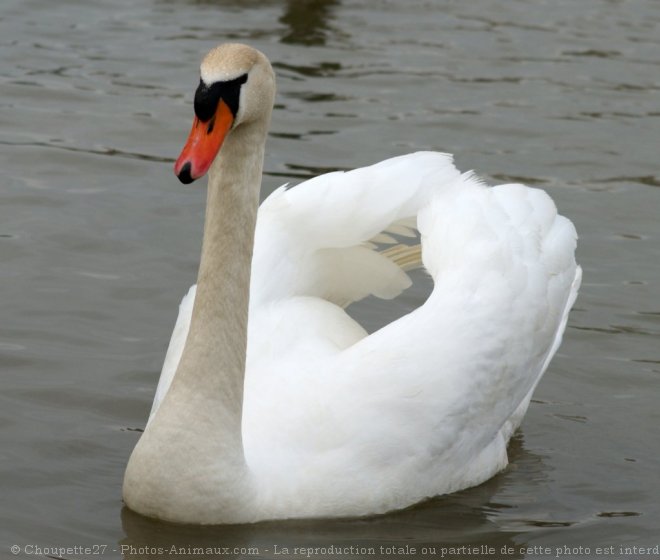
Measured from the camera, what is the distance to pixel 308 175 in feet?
33.1

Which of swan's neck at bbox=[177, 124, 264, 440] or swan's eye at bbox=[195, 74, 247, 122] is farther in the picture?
swan's neck at bbox=[177, 124, 264, 440]

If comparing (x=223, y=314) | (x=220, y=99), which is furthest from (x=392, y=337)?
(x=220, y=99)

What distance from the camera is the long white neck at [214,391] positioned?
541 cm

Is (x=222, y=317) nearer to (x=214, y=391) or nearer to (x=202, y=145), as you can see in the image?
(x=214, y=391)

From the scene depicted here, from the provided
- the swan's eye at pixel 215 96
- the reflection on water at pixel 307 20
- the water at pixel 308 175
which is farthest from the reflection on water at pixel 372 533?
the reflection on water at pixel 307 20

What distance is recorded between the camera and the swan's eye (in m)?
4.95

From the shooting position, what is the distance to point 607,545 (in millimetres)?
5750

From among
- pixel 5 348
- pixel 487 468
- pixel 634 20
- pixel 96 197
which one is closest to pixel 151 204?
pixel 96 197

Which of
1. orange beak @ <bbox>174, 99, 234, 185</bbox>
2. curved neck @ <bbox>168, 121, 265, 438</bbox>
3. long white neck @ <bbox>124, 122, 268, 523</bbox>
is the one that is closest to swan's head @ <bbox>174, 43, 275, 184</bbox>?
orange beak @ <bbox>174, 99, 234, 185</bbox>

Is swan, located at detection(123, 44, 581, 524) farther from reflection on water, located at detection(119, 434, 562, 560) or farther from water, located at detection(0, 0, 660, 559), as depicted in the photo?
water, located at detection(0, 0, 660, 559)

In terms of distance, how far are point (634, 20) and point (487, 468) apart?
8.76 m

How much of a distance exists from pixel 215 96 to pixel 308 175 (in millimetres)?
5096

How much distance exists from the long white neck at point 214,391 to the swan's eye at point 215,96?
0.90ft

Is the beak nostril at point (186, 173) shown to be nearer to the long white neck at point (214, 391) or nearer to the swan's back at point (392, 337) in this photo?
the long white neck at point (214, 391)
